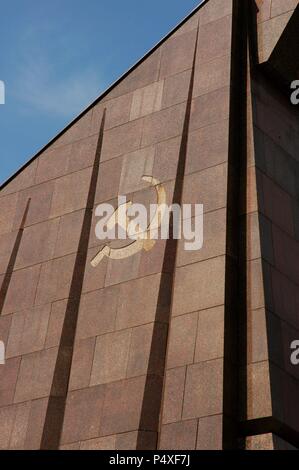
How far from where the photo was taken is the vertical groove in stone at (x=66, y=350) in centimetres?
1490

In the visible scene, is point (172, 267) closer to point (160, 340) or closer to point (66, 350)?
point (160, 340)

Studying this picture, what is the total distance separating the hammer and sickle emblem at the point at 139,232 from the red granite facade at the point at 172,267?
13cm

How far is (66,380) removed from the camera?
15.4 m

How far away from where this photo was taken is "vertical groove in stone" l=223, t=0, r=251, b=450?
13.7 metres

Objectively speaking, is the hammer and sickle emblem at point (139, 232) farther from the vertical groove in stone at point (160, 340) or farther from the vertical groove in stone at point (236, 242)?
the vertical groove in stone at point (236, 242)

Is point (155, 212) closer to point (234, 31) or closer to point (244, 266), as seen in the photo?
point (244, 266)

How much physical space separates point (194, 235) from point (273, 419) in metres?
3.71

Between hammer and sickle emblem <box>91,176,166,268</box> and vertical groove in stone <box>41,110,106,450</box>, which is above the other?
hammer and sickle emblem <box>91,176,166,268</box>

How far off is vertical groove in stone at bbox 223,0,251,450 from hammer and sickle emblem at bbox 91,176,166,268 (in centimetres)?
138

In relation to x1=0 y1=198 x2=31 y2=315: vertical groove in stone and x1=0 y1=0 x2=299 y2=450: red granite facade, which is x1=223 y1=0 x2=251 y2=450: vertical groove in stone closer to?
x1=0 y1=0 x2=299 y2=450: red granite facade

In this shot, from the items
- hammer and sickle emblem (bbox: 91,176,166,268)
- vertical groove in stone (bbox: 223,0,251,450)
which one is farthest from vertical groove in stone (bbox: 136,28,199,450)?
vertical groove in stone (bbox: 223,0,251,450)

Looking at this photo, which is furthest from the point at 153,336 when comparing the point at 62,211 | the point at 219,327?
the point at 62,211

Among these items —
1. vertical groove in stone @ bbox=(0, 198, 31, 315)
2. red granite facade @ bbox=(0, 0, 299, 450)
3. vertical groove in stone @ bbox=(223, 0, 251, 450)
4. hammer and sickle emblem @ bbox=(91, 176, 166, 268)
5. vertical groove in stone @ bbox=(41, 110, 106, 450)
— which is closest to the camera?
vertical groove in stone @ bbox=(223, 0, 251, 450)

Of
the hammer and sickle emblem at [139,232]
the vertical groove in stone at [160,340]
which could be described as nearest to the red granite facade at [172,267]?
the vertical groove in stone at [160,340]
